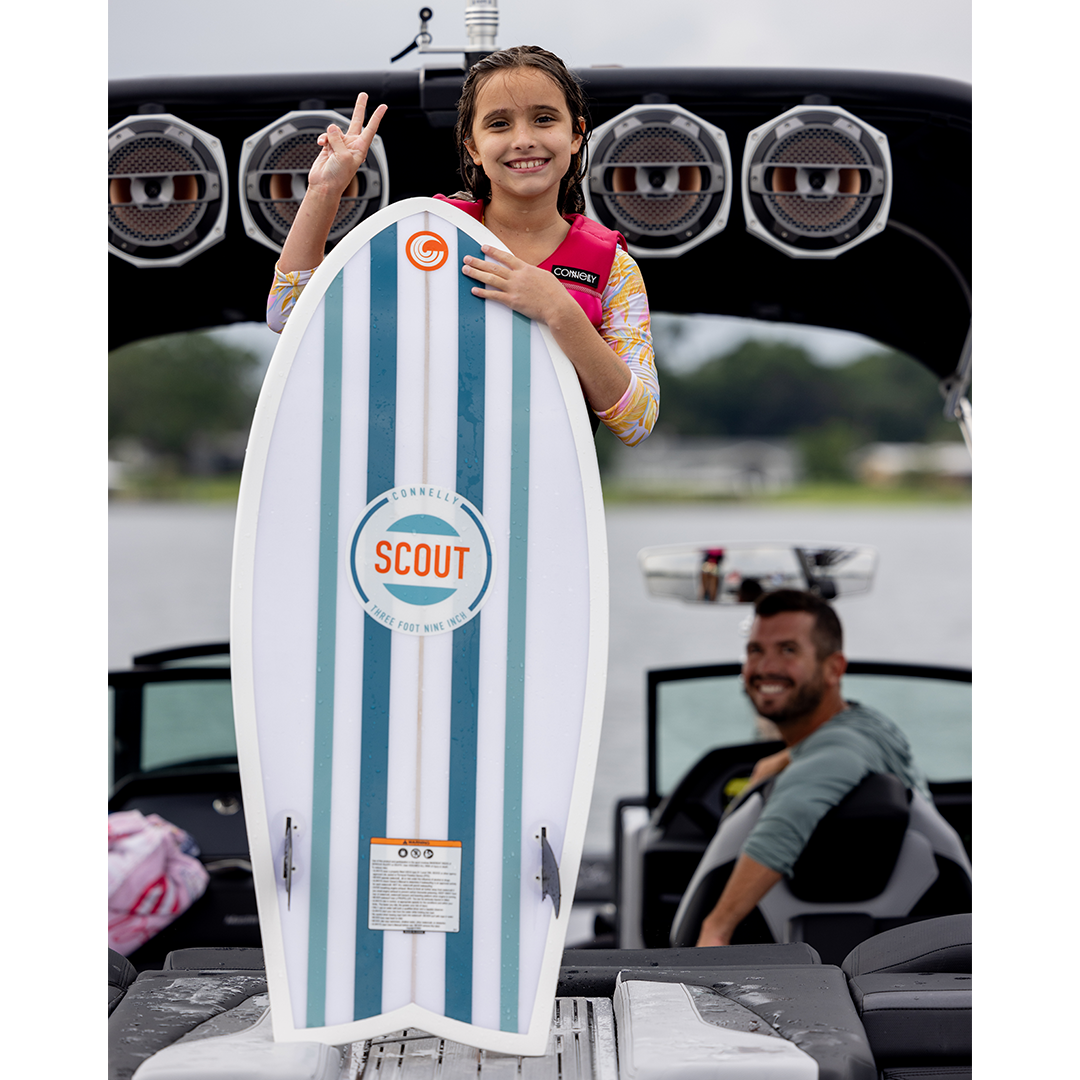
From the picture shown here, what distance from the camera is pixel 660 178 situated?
2.43 meters

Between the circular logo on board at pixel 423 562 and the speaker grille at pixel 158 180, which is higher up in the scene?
the speaker grille at pixel 158 180

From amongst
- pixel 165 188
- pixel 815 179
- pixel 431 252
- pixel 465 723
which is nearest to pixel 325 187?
pixel 431 252

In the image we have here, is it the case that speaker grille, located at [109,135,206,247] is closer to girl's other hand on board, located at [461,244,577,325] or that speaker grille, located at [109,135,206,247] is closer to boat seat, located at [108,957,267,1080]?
girl's other hand on board, located at [461,244,577,325]

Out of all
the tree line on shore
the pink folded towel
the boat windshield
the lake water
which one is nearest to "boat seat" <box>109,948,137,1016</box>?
the lake water

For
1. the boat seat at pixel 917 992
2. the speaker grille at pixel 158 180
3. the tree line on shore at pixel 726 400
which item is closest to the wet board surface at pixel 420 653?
the boat seat at pixel 917 992

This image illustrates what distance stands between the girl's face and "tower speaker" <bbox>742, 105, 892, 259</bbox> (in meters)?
0.85

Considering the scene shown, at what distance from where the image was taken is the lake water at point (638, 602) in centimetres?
958

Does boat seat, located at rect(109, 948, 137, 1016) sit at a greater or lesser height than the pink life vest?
lesser

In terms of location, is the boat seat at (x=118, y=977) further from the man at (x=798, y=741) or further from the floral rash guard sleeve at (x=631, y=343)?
the man at (x=798, y=741)

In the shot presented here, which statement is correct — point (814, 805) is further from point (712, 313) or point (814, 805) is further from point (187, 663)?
point (187, 663)

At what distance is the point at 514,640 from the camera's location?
1.66 m

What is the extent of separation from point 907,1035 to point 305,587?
3.44 feet

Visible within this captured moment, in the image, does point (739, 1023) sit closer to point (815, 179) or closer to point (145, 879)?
point (815, 179)

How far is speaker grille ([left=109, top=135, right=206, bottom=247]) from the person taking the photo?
241 centimetres
